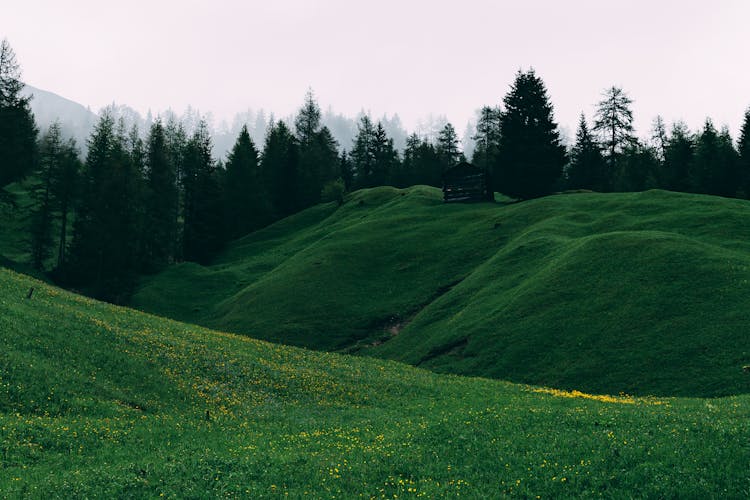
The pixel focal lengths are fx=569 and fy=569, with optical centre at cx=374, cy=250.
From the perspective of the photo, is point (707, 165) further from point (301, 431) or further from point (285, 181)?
point (301, 431)

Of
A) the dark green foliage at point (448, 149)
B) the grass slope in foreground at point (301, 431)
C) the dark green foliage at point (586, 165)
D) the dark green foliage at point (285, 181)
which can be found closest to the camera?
the grass slope in foreground at point (301, 431)

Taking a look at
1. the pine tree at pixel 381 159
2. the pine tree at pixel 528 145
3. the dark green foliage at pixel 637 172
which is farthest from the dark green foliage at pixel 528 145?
the pine tree at pixel 381 159

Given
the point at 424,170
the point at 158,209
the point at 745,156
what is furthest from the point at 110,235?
the point at 745,156

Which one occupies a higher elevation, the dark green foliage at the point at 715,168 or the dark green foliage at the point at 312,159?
the dark green foliage at the point at 312,159

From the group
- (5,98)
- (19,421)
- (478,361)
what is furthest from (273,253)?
(19,421)

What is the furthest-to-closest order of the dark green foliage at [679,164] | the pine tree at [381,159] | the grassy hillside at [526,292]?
the pine tree at [381,159] → the dark green foliage at [679,164] → the grassy hillside at [526,292]

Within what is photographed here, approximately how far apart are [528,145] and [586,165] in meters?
32.6

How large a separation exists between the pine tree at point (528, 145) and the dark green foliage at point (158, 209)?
54.3 m

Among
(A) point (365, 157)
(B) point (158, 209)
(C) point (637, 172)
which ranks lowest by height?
(B) point (158, 209)

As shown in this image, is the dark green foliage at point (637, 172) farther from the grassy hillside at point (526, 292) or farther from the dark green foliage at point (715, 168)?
the grassy hillside at point (526, 292)

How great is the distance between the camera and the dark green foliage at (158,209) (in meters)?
86.5

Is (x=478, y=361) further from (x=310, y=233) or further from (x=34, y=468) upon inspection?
(x=310, y=233)

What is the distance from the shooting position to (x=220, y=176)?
127375mm

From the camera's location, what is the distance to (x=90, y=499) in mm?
13539
